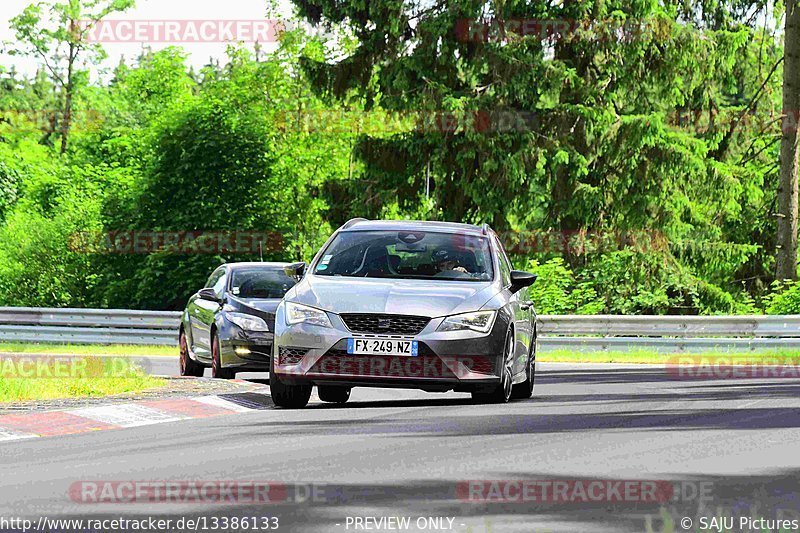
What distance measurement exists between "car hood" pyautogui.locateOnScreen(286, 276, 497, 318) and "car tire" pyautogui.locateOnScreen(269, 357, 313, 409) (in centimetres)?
82

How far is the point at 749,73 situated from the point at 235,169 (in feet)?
46.4

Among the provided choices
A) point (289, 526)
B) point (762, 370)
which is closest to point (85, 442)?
point (289, 526)

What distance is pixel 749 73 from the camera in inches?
1735

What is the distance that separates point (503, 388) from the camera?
14.8 m

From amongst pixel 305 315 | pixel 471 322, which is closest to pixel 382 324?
pixel 305 315

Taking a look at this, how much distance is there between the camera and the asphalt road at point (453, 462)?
797 centimetres

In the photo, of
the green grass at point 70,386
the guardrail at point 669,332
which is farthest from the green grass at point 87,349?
the green grass at point 70,386

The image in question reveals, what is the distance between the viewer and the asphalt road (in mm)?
7969

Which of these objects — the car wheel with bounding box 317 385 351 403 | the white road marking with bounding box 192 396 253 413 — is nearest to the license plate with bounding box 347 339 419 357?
the white road marking with bounding box 192 396 253 413

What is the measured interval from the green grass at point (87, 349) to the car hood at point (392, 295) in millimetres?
17767

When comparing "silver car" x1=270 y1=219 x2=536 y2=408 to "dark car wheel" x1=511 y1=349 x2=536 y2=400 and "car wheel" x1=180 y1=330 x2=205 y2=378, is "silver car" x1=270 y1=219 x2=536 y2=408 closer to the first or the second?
"dark car wheel" x1=511 y1=349 x2=536 y2=400

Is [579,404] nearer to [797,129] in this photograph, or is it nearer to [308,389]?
[308,389]

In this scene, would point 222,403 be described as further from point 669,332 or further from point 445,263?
point 669,332

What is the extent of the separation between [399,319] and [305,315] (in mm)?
845
